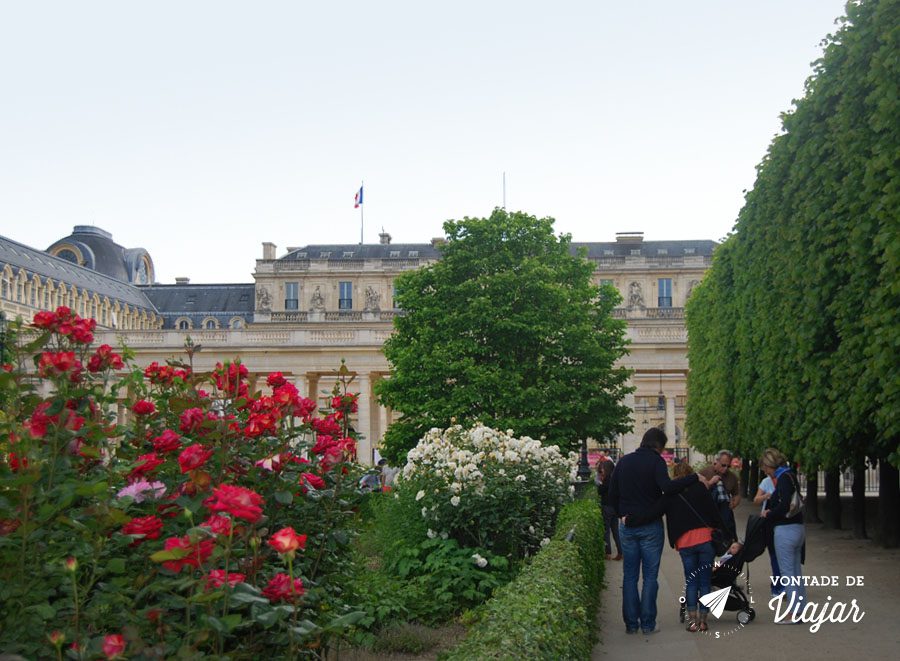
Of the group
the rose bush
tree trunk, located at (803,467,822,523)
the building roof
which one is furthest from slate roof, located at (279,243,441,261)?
the rose bush

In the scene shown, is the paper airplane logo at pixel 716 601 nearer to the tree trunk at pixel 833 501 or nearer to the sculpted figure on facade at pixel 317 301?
the tree trunk at pixel 833 501

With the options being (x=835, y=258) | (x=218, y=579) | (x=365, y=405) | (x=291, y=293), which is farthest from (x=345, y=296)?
(x=218, y=579)

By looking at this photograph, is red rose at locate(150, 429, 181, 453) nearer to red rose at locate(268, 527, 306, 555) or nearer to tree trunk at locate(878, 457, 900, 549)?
red rose at locate(268, 527, 306, 555)

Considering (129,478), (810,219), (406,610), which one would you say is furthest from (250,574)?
(810,219)

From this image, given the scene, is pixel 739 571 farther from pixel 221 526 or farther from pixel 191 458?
pixel 221 526

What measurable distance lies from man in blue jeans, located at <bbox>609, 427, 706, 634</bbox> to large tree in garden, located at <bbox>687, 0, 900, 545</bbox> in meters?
4.83

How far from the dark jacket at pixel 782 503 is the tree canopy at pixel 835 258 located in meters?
2.85

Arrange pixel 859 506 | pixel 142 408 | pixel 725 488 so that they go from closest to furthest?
pixel 142 408 → pixel 725 488 → pixel 859 506

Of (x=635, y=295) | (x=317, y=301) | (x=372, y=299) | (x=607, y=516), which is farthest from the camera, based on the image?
(x=372, y=299)

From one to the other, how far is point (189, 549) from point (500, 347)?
104ft

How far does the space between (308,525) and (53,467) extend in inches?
97.0

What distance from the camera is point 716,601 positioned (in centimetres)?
1183

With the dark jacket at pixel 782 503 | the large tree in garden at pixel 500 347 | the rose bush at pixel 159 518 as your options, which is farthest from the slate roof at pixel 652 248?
the rose bush at pixel 159 518

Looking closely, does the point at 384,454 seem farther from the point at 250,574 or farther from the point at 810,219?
the point at 250,574
